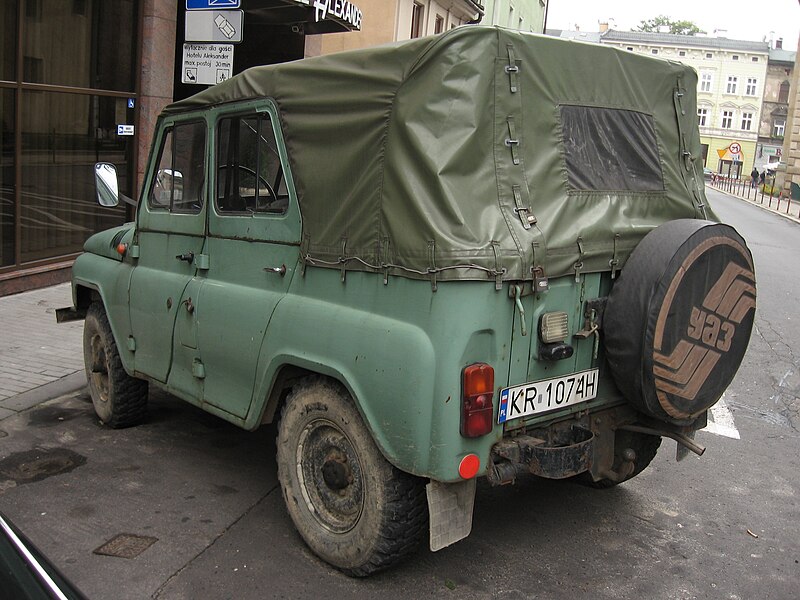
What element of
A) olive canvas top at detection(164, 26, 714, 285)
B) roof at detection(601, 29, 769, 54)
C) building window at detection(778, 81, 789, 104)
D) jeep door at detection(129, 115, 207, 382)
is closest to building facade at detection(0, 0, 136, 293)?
jeep door at detection(129, 115, 207, 382)

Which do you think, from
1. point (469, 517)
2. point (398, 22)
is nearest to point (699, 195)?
point (469, 517)

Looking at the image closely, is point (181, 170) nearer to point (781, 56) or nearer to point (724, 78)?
point (724, 78)

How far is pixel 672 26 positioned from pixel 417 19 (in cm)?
8016

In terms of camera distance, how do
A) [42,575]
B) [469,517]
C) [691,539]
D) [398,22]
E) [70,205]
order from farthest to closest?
[398,22], [70,205], [691,539], [469,517], [42,575]

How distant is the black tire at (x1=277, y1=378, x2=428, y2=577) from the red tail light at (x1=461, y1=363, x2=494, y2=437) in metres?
0.44

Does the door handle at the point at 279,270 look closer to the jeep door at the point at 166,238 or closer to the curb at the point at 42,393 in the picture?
the jeep door at the point at 166,238

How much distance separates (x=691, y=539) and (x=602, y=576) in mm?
755

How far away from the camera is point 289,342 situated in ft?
12.4

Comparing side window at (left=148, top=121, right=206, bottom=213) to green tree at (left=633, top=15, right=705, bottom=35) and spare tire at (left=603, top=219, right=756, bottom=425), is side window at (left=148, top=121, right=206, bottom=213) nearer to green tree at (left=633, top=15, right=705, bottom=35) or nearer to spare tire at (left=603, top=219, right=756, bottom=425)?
spare tire at (left=603, top=219, right=756, bottom=425)

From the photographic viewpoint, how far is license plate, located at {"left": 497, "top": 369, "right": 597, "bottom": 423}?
3402 millimetres

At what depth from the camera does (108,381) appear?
557 centimetres

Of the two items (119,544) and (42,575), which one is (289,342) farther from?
(42,575)

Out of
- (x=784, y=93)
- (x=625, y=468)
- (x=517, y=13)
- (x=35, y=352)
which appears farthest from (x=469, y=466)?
(x=784, y=93)

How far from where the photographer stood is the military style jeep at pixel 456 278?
10.8 ft
